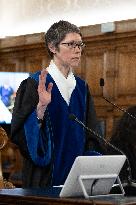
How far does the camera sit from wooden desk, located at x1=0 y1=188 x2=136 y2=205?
224 centimetres

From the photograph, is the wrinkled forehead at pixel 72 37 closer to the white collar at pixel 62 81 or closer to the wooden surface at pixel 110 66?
the white collar at pixel 62 81

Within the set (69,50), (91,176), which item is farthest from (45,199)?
(69,50)

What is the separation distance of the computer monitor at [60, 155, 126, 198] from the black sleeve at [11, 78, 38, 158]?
1.05 metres

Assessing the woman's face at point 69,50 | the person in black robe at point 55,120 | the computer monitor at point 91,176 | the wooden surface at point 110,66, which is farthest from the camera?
the wooden surface at point 110,66

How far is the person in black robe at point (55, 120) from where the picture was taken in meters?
3.51

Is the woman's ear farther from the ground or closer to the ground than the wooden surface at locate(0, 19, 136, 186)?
farther from the ground

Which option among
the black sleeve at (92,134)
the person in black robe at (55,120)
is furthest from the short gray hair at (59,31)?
the black sleeve at (92,134)

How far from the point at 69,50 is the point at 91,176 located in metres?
1.39

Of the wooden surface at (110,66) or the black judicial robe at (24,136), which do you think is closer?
the black judicial robe at (24,136)

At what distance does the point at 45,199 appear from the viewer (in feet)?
7.67

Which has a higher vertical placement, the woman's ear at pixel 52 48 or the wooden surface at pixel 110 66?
the woman's ear at pixel 52 48

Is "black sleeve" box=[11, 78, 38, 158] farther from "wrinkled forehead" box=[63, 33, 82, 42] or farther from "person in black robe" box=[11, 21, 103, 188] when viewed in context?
"wrinkled forehead" box=[63, 33, 82, 42]

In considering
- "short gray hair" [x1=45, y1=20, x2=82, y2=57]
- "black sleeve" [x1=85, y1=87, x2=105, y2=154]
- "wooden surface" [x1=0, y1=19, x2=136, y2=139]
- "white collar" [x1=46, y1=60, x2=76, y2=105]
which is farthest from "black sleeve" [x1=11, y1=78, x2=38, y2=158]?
"wooden surface" [x1=0, y1=19, x2=136, y2=139]

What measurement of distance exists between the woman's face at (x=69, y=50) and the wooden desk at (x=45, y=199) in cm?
130
